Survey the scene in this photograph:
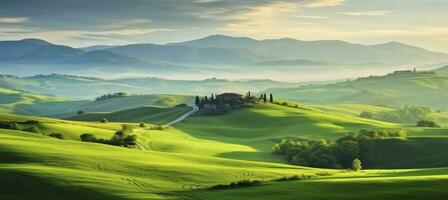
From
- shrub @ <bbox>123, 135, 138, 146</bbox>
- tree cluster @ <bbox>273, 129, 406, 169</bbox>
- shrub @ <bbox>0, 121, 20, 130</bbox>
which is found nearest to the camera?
shrub @ <bbox>123, 135, 138, 146</bbox>

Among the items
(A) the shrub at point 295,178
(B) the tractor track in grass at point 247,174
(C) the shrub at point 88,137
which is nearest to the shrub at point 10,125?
(C) the shrub at point 88,137

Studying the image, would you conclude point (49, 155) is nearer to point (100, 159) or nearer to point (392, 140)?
point (100, 159)

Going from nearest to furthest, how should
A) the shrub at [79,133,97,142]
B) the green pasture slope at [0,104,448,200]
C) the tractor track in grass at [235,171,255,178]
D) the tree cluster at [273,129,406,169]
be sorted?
the green pasture slope at [0,104,448,200], the tractor track in grass at [235,171,255,178], the shrub at [79,133,97,142], the tree cluster at [273,129,406,169]

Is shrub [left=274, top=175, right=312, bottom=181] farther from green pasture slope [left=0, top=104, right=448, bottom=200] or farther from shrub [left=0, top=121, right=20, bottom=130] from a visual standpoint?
shrub [left=0, top=121, right=20, bottom=130]

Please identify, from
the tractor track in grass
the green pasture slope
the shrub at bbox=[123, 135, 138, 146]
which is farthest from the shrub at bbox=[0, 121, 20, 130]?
the tractor track in grass

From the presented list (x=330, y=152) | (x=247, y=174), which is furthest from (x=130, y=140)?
(x=247, y=174)

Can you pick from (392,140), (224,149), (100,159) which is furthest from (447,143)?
(100,159)

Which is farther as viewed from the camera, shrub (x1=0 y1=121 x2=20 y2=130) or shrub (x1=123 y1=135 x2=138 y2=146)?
shrub (x1=0 y1=121 x2=20 y2=130)

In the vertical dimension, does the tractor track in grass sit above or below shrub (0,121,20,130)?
below

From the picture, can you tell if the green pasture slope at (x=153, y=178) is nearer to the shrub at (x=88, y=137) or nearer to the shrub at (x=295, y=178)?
the shrub at (x=295, y=178)

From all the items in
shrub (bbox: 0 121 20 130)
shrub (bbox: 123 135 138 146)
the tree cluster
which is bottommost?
the tree cluster
